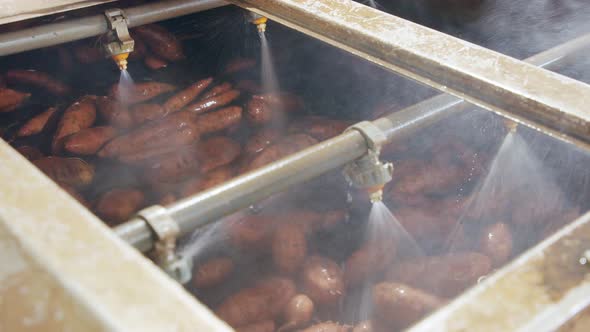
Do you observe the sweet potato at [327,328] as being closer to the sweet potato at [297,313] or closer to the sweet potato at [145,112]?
the sweet potato at [297,313]

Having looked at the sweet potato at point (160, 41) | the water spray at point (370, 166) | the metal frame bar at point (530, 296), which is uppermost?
the metal frame bar at point (530, 296)

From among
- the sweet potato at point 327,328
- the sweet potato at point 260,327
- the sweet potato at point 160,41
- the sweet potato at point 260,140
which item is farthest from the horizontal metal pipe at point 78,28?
the sweet potato at point 327,328

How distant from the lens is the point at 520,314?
2.67 feet

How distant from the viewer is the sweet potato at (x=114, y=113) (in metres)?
2.82

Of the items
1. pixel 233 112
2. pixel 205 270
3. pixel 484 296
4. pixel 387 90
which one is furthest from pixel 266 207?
pixel 484 296

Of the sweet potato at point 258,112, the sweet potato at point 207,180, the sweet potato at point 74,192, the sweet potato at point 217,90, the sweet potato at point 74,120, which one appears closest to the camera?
the sweet potato at point 74,192

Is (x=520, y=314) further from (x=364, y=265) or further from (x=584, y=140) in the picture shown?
(x=364, y=265)

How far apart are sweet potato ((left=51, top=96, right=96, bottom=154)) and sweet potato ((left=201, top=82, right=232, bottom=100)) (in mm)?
594

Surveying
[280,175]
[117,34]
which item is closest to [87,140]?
[117,34]

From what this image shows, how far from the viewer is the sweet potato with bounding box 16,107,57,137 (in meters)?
2.75

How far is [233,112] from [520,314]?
7.45 ft

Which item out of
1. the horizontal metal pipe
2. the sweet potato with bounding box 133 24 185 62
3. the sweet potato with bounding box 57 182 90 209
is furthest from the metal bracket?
the sweet potato with bounding box 133 24 185 62

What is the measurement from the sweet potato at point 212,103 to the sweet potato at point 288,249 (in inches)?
40.6

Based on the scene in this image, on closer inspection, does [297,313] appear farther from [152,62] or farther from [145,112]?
[152,62]
